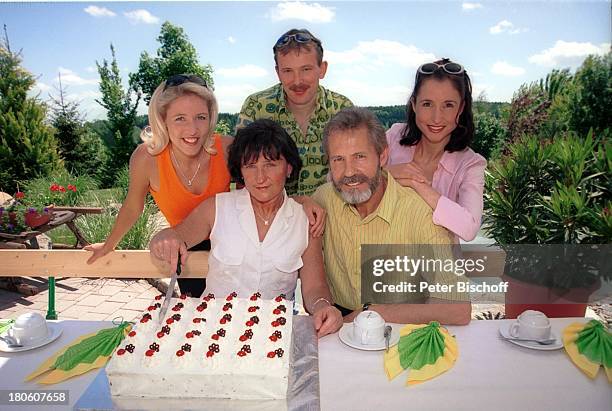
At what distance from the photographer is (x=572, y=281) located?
283 cm

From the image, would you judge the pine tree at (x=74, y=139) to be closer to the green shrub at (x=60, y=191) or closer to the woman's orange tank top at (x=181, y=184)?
the green shrub at (x=60, y=191)

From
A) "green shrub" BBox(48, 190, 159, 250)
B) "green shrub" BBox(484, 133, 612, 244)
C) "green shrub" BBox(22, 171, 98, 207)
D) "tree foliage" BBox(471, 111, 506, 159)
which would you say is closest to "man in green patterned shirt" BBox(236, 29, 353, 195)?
"green shrub" BBox(484, 133, 612, 244)

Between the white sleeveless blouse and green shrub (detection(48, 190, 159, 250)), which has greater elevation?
the white sleeveless blouse

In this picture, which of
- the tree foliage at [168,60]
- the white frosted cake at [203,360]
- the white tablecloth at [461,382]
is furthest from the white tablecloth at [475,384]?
the tree foliage at [168,60]

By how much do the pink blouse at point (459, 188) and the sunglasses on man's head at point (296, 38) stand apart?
0.70m

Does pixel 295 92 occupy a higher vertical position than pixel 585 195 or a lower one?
higher

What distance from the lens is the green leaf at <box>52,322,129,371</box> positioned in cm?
119

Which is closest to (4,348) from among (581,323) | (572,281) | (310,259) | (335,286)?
(310,259)

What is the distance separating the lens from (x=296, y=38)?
2156 millimetres

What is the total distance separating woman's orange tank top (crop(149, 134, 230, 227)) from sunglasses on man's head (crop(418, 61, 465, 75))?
3.20 ft

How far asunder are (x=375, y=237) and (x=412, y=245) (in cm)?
15

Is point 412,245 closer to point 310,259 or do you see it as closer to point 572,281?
point 310,259

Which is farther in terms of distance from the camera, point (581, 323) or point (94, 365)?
point (581, 323)

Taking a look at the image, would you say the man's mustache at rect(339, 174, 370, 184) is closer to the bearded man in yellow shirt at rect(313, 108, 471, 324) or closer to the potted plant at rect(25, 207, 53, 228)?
the bearded man in yellow shirt at rect(313, 108, 471, 324)
